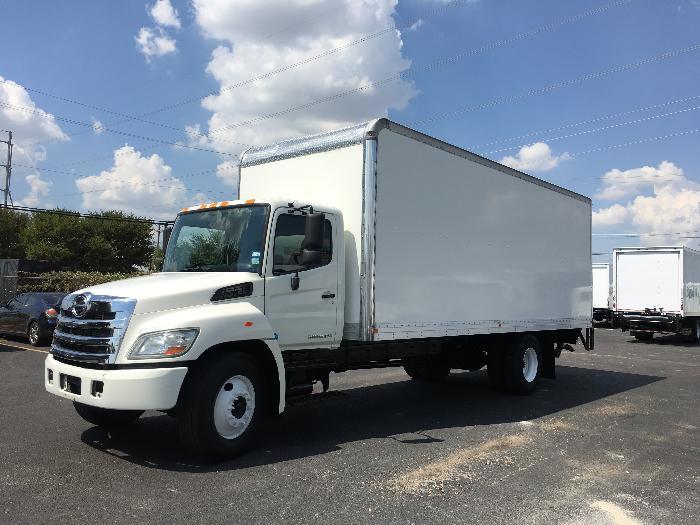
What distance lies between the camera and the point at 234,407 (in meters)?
5.58

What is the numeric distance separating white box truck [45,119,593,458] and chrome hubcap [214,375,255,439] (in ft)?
0.04

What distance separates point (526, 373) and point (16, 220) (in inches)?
2254

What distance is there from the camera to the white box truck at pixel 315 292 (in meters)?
5.27

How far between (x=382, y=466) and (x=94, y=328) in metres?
2.99

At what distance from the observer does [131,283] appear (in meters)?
5.98

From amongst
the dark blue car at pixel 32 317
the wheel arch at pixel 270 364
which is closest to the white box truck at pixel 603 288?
the dark blue car at pixel 32 317

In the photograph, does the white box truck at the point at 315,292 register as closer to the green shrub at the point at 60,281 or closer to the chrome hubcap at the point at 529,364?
the chrome hubcap at the point at 529,364

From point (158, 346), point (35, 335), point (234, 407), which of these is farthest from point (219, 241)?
point (35, 335)

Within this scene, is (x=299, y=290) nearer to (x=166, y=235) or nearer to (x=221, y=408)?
(x=221, y=408)

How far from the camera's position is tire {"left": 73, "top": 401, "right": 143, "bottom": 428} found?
6293 millimetres

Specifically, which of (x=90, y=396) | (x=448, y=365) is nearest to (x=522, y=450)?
(x=448, y=365)

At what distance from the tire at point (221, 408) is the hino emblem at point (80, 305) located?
1.25m

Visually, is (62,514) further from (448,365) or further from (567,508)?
(448,365)

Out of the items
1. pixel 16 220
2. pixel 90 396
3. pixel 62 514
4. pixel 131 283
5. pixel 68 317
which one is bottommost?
pixel 62 514
